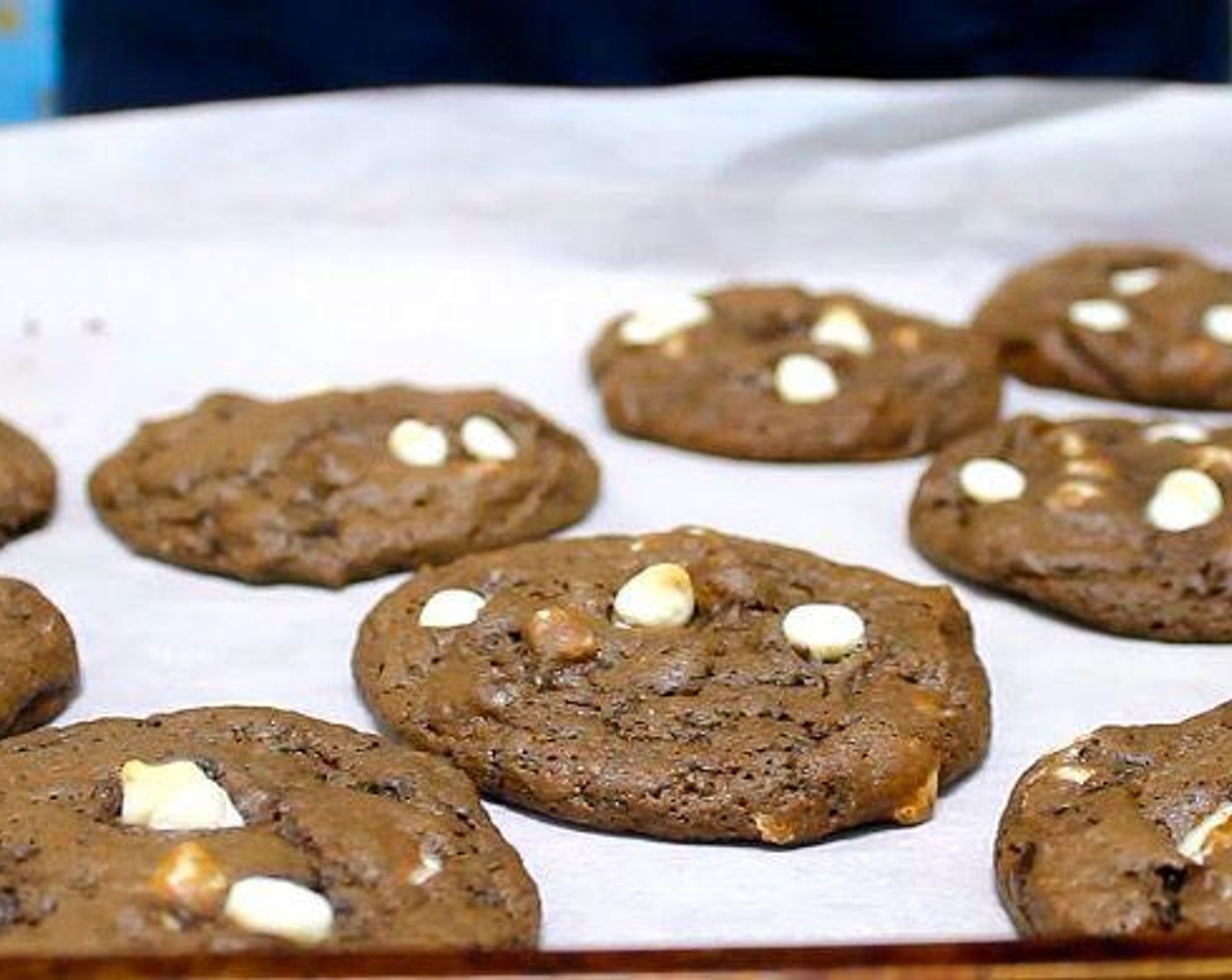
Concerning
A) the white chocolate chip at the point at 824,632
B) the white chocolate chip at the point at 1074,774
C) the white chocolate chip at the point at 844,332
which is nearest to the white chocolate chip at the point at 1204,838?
the white chocolate chip at the point at 1074,774

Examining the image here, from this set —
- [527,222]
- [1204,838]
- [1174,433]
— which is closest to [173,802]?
[1204,838]

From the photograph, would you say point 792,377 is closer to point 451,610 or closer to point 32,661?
point 451,610

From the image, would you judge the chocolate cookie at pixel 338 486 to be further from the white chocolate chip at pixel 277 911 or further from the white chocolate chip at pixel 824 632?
the white chocolate chip at pixel 277 911

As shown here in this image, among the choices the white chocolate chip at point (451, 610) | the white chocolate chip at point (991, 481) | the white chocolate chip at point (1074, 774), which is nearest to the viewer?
the white chocolate chip at point (1074, 774)

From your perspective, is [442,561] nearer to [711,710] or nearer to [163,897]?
[711,710]

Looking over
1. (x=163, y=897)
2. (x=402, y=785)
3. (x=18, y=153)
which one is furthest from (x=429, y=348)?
(x=163, y=897)

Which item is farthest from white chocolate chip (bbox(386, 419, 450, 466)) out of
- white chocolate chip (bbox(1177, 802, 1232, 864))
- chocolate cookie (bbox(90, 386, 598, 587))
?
white chocolate chip (bbox(1177, 802, 1232, 864))
